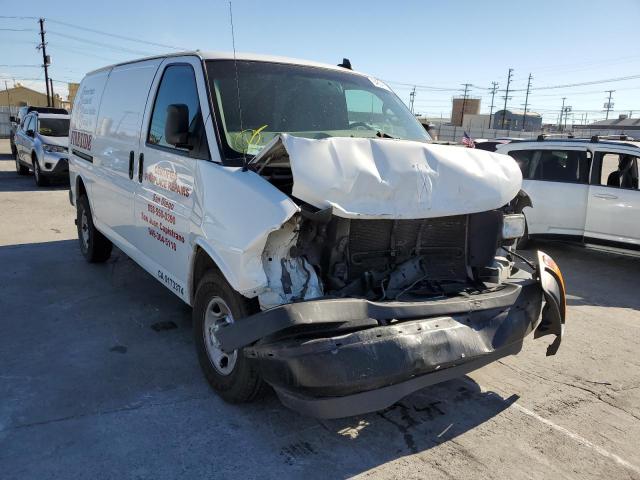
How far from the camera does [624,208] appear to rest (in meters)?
7.39

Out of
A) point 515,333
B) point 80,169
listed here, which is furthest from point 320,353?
point 80,169

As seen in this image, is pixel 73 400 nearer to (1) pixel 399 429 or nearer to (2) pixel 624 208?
(1) pixel 399 429

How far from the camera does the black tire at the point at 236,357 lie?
3.16m

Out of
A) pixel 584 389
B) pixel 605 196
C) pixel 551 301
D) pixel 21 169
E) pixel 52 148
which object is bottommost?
pixel 584 389

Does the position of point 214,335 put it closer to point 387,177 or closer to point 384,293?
point 384,293

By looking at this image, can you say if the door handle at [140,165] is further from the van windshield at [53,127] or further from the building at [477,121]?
the building at [477,121]

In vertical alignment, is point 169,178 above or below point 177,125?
below

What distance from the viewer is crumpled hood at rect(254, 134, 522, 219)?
2.91 metres

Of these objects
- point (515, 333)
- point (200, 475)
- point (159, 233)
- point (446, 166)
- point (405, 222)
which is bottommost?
point (200, 475)

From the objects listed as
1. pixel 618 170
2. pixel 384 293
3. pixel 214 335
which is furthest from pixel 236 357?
pixel 618 170

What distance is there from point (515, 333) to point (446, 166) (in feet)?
3.72

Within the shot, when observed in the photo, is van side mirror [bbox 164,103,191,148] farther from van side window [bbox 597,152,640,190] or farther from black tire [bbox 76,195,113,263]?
van side window [bbox 597,152,640,190]

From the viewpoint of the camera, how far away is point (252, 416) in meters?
3.37

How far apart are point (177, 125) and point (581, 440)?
3.34m
